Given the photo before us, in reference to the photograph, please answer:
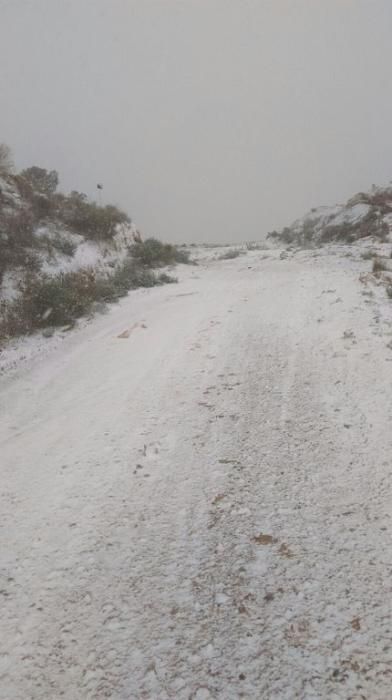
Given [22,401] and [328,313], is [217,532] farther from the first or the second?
[328,313]

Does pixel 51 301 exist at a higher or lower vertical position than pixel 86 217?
lower

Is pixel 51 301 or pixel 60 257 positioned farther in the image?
pixel 60 257

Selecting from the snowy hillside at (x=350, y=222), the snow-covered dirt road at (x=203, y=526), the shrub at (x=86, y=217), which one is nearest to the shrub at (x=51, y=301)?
the snow-covered dirt road at (x=203, y=526)

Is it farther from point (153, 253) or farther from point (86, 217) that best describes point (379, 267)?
point (86, 217)

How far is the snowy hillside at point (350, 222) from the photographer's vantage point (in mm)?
17506

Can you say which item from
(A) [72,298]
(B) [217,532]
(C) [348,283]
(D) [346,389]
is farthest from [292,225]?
(B) [217,532]

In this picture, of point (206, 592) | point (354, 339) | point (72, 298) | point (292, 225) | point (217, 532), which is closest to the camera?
point (206, 592)

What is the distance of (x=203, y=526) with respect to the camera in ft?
8.82

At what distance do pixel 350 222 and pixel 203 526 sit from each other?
69.1ft

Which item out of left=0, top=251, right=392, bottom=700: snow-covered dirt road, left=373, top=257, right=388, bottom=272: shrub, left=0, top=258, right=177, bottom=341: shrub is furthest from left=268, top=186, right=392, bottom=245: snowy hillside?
left=0, top=251, right=392, bottom=700: snow-covered dirt road

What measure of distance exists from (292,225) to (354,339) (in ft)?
86.6

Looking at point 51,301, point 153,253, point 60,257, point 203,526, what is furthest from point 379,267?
point 203,526

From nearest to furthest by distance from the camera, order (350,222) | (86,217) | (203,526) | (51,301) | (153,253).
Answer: (203,526) < (51,301) < (86,217) < (153,253) < (350,222)

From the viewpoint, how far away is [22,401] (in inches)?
197
